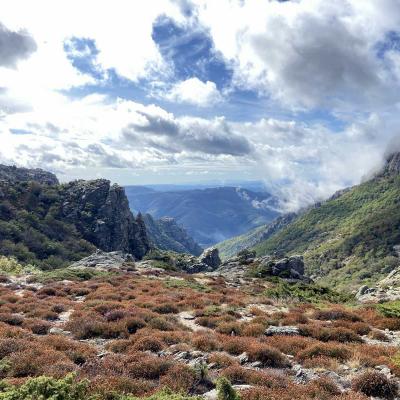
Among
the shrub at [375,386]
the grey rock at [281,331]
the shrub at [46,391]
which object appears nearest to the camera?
the shrub at [46,391]

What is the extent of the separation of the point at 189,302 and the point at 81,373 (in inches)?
594

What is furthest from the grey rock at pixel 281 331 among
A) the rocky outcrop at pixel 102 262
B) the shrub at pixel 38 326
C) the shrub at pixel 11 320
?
the rocky outcrop at pixel 102 262

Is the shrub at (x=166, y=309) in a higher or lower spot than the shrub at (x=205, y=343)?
lower

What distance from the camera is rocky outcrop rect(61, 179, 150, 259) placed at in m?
160

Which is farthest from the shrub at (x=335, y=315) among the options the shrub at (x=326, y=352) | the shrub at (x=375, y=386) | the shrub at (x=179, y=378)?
the shrub at (x=179, y=378)

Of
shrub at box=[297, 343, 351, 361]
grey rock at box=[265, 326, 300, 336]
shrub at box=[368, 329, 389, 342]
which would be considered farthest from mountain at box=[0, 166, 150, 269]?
shrub at box=[297, 343, 351, 361]

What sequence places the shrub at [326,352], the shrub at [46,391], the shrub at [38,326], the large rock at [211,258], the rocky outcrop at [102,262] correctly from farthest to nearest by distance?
1. the large rock at [211,258]
2. the rocky outcrop at [102,262]
3. the shrub at [38,326]
4. the shrub at [326,352]
5. the shrub at [46,391]

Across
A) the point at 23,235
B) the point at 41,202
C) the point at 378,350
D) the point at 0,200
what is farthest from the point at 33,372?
the point at 41,202

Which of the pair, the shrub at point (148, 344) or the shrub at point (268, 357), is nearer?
the shrub at point (268, 357)

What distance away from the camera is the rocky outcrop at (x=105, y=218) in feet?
525

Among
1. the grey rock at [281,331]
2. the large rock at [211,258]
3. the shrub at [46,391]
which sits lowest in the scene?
the large rock at [211,258]

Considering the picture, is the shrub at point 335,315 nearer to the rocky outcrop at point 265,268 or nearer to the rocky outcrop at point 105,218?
the rocky outcrop at point 265,268

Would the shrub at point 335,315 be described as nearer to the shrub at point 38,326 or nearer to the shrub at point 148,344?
the shrub at point 148,344

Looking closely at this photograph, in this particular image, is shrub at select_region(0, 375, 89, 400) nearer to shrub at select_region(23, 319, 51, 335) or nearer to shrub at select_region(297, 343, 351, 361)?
shrub at select_region(297, 343, 351, 361)
